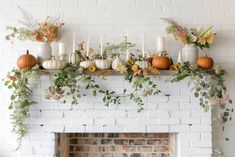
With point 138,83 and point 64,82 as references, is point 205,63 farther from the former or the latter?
point 64,82

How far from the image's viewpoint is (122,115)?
2.82 metres

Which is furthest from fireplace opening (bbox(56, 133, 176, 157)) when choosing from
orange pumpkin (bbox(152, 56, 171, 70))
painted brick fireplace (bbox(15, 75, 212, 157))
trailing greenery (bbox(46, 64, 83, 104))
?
orange pumpkin (bbox(152, 56, 171, 70))

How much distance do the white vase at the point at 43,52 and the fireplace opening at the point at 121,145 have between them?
800mm

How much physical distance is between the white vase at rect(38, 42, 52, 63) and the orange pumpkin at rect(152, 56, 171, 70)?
2.88 feet

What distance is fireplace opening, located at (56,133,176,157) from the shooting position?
10.3 ft

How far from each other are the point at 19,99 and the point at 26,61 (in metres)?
0.34

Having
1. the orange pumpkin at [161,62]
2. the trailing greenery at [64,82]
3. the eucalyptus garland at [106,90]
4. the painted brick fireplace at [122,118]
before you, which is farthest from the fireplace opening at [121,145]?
the orange pumpkin at [161,62]

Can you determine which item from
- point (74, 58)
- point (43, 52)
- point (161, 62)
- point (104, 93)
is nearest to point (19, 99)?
point (43, 52)

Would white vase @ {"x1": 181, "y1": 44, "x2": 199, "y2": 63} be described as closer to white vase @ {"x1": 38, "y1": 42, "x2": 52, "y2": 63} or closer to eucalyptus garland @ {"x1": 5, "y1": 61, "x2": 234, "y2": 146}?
eucalyptus garland @ {"x1": 5, "y1": 61, "x2": 234, "y2": 146}

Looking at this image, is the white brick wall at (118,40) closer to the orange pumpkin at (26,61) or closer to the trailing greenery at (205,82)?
Result: the trailing greenery at (205,82)

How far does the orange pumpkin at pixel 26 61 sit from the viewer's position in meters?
2.65

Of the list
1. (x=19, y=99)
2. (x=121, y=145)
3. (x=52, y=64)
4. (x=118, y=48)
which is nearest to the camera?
(x=52, y=64)

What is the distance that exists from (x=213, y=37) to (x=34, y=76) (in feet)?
4.97

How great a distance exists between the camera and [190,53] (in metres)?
2.78
